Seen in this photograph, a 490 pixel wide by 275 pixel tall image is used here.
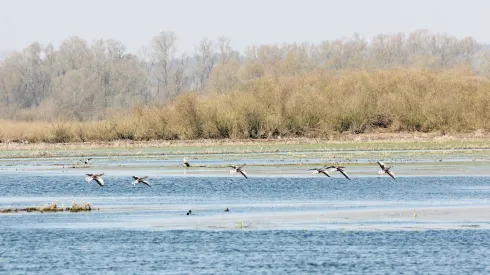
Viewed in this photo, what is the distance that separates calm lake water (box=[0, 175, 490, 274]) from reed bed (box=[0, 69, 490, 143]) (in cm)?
3628

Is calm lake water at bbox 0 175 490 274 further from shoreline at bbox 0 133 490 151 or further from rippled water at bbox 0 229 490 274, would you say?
shoreline at bbox 0 133 490 151

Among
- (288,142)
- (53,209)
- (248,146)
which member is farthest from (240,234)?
(288,142)

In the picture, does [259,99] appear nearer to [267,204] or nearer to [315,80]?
[315,80]

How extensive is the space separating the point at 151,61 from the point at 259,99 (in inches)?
2877

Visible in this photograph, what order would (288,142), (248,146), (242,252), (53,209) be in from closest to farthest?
(242,252)
(53,209)
(248,146)
(288,142)

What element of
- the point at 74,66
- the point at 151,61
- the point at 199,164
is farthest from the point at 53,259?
the point at 151,61

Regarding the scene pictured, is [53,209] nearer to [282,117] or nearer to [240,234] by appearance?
[240,234]

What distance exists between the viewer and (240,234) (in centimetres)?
2745

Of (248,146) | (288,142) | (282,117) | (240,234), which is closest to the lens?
(240,234)

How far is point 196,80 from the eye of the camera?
161875mm

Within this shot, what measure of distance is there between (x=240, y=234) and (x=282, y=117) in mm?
52351

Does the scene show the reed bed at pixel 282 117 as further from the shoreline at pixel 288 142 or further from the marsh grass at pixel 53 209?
the marsh grass at pixel 53 209

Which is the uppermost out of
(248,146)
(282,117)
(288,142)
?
(282,117)

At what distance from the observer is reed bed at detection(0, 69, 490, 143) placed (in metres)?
79.2
